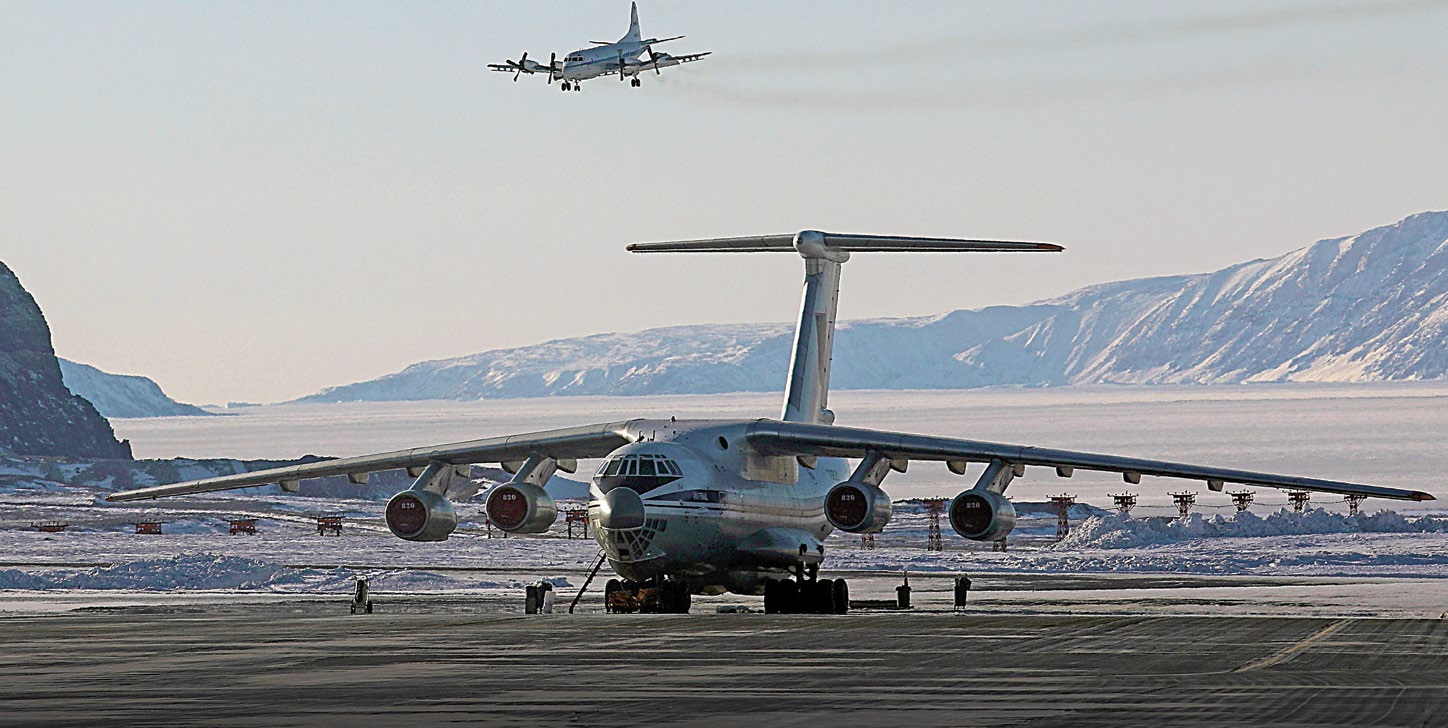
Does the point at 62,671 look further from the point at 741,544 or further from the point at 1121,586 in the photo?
the point at 1121,586

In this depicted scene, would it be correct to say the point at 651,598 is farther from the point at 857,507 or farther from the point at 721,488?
the point at 857,507

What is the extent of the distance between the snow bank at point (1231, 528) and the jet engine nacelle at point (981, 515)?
36680mm

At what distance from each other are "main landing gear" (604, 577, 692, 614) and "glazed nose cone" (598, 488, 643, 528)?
1.70m

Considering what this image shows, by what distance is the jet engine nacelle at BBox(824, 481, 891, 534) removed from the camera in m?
31.9

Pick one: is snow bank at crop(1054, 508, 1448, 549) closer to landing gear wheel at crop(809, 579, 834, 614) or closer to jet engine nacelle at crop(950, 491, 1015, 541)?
landing gear wheel at crop(809, 579, 834, 614)

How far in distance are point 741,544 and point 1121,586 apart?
681 inches

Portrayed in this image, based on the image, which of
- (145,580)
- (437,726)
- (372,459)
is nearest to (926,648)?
(437,726)

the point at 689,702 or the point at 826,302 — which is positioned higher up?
the point at 826,302

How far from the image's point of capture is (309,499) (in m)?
119

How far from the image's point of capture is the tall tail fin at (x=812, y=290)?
3784 centimetres

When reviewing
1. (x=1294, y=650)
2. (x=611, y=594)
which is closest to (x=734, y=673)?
(x=1294, y=650)

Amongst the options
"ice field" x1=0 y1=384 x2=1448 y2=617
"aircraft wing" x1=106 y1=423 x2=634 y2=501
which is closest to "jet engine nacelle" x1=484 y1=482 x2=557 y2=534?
"aircraft wing" x1=106 y1=423 x2=634 y2=501

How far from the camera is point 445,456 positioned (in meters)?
34.6

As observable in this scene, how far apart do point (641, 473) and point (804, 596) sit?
4178mm
